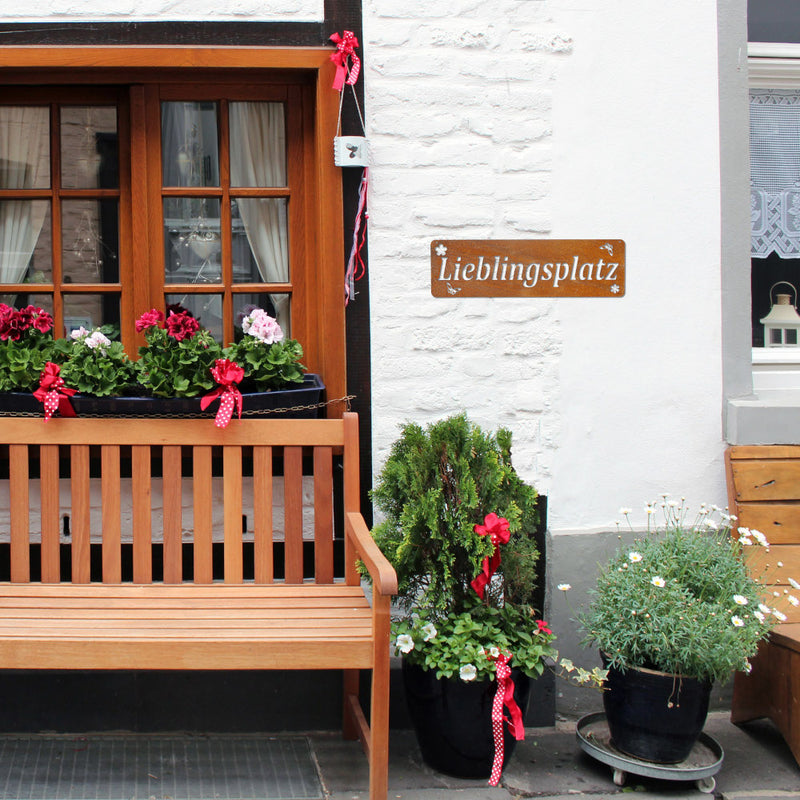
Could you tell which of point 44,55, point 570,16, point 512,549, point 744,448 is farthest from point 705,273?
point 44,55

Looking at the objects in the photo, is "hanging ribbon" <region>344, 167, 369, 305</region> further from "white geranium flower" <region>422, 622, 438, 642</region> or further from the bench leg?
the bench leg

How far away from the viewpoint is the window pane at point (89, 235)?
3.87m

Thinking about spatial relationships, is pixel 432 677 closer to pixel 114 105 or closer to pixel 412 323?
pixel 412 323

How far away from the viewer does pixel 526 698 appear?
328 centimetres

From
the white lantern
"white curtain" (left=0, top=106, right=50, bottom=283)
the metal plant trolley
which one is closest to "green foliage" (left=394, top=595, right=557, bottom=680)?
the metal plant trolley

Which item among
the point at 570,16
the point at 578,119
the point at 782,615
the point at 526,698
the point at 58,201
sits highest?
the point at 570,16

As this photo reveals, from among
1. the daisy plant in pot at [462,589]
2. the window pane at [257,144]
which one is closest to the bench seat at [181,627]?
the daisy plant in pot at [462,589]

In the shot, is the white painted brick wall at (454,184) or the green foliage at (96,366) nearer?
the green foliage at (96,366)

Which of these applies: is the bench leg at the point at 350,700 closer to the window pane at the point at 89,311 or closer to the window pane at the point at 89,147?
the window pane at the point at 89,311

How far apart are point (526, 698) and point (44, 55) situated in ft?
9.12

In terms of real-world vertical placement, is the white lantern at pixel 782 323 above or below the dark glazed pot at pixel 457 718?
above

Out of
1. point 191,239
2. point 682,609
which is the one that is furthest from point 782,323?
point 191,239

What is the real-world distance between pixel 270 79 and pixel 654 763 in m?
2.76

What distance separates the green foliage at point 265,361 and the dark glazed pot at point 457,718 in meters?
1.10
